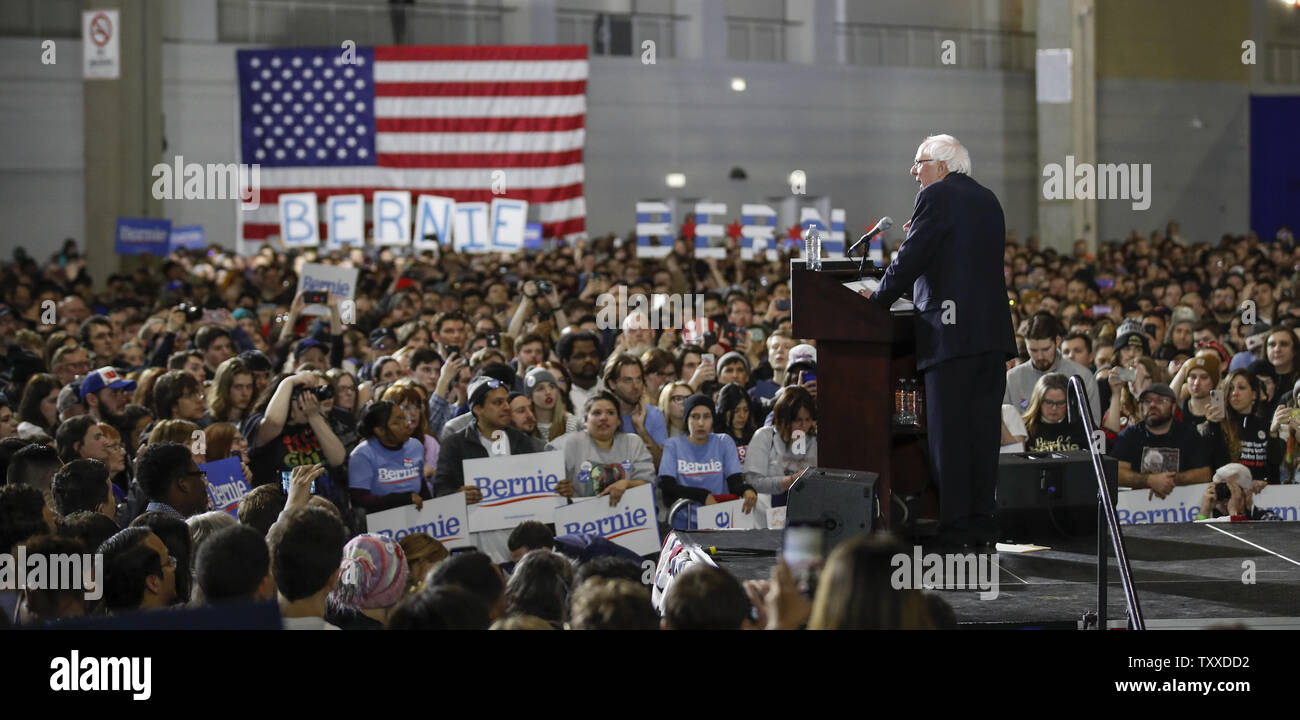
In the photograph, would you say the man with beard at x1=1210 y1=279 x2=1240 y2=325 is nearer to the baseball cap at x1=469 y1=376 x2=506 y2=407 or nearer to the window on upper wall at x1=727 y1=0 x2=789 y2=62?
the baseball cap at x1=469 y1=376 x2=506 y2=407

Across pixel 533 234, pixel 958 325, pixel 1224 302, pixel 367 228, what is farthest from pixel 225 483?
pixel 367 228

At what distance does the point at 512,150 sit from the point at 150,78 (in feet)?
18.0

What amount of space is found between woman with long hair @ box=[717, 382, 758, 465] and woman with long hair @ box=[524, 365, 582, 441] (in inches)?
32.7

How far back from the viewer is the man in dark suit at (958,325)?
5336mm

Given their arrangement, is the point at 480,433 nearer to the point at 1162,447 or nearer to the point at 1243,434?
the point at 1162,447

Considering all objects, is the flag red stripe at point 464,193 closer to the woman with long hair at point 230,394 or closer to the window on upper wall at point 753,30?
the window on upper wall at point 753,30

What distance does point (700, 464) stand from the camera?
7676mm

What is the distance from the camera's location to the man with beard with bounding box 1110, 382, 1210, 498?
765 centimetres

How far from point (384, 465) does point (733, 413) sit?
2.09 m
